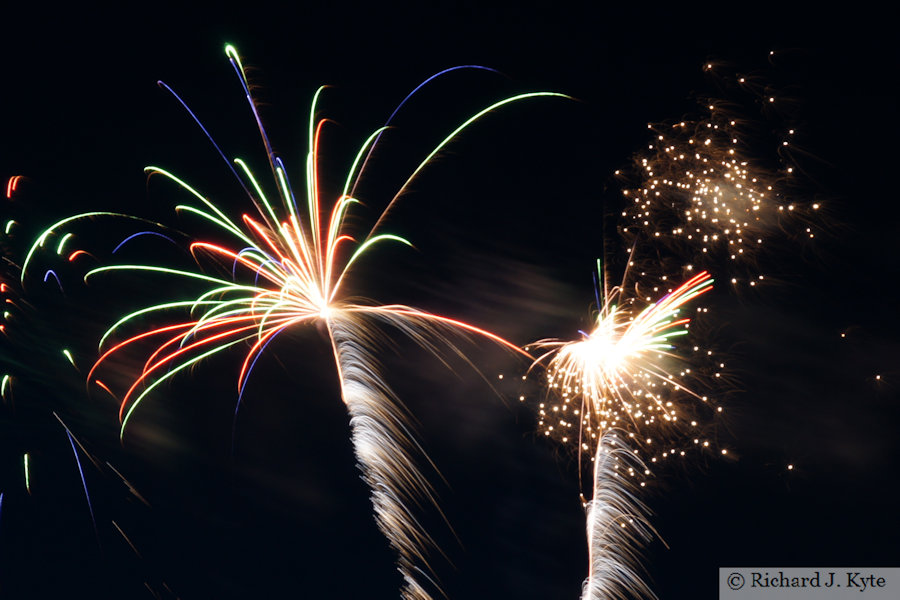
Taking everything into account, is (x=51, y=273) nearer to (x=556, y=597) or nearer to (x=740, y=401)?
(x=556, y=597)

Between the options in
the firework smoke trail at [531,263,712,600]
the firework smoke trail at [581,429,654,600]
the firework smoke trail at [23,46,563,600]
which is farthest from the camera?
the firework smoke trail at [23,46,563,600]

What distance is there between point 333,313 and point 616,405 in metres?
2.60

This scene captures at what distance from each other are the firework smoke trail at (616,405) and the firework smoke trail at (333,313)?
2.18ft

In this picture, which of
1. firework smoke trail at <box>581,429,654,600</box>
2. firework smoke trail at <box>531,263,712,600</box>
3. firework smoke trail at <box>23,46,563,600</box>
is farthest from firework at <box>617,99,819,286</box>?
firework smoke trail at <box>581,429,654,600</box>

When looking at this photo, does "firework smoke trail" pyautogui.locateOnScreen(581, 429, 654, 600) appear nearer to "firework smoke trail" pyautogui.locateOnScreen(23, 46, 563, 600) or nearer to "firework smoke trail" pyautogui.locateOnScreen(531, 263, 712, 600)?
"firework smoke trail" pyautogui.locateOnScreen(531, 263, 712, 600)

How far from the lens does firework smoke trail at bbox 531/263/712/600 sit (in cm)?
611

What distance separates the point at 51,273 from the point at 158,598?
346 centimetres

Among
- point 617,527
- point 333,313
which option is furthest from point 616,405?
point 333,313

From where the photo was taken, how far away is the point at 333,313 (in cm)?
652

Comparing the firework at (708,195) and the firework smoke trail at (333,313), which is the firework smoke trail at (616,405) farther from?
the firework smoke trail at (333,313)

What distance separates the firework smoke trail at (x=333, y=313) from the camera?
21.0 feet

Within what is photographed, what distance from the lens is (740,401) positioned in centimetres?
653

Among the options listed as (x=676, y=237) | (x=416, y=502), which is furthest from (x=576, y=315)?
(x=416, y=502)

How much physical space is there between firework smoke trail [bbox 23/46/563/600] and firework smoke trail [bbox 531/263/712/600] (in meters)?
0.66
